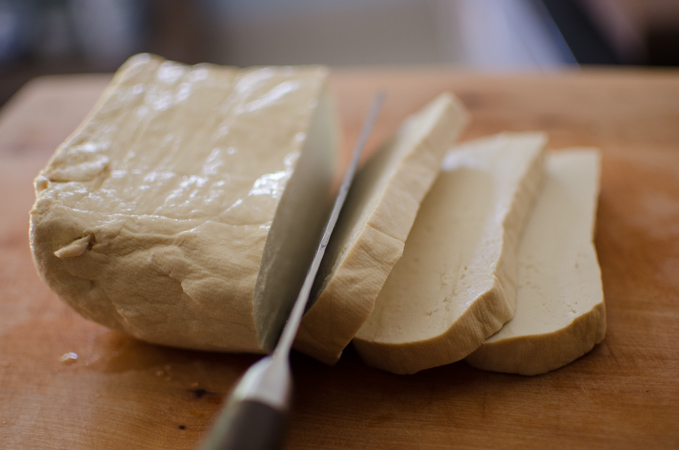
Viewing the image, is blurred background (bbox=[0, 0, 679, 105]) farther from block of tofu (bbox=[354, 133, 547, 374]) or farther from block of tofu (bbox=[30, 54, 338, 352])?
block of tofu (bbox=[30, 54, 338, 352])

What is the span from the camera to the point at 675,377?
2031 mm

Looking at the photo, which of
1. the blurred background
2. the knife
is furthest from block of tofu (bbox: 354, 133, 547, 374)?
the blurred background

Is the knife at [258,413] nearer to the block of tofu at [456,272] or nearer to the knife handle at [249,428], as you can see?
the knife handle at [249,428]

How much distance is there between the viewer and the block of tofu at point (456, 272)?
2014 millimetres

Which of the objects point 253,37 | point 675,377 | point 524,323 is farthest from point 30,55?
point 675,377

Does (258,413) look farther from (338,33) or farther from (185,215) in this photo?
(338,33)

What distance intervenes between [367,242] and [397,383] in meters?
0.60

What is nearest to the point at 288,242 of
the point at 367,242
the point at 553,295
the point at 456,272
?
the point at 367,242

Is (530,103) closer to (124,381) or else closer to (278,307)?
(278,307)

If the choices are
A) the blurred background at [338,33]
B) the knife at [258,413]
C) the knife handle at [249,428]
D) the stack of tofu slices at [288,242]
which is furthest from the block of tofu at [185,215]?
the blurred background at [338,33]

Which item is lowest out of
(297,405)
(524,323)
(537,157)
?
(297,405)

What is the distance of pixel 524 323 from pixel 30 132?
11.7 feet

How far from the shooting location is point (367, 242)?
2.00 m

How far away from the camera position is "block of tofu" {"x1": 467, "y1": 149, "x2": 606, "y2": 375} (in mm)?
2037
